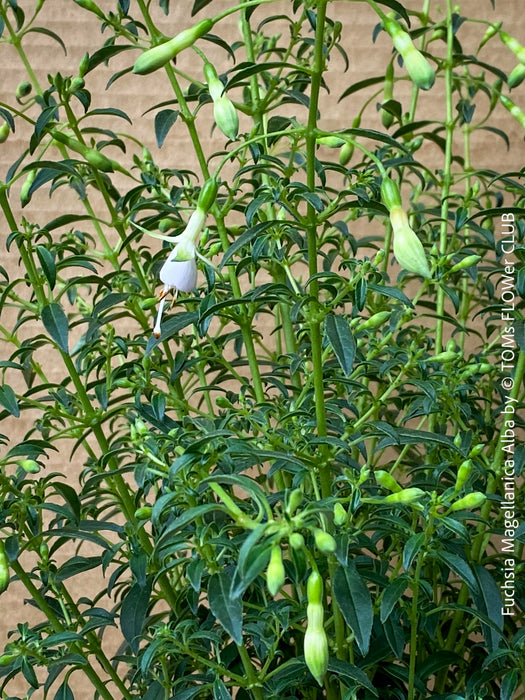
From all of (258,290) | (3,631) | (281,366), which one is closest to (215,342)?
(281,366)

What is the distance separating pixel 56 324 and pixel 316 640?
0.27 metres

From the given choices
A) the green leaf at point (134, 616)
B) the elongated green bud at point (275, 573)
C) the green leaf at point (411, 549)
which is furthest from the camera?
the green leaf at point (134, 616)

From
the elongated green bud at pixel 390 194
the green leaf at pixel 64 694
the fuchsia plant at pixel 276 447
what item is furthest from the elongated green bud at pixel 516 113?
the green leaf at pixel 64 694

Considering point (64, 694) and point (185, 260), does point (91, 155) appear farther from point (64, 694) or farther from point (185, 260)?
point (64, 694)

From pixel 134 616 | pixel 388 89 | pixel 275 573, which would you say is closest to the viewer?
pixel 275 573

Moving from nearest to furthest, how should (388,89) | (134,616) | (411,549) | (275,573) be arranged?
(275,573)
(411,549)
(134,616)
(388,89)

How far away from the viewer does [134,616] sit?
57cm

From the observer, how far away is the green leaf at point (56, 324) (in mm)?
551

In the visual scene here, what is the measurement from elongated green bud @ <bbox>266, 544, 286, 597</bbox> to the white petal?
14cm

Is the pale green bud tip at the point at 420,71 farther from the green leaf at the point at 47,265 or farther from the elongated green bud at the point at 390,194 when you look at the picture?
the green leaf at the point at 47,265

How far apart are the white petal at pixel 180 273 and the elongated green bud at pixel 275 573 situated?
5.4 inches

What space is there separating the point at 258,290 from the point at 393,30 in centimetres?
16

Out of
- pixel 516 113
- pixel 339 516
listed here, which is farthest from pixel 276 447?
pixel 516 113

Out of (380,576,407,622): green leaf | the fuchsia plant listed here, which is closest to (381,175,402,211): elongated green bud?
the fuchsia plant
